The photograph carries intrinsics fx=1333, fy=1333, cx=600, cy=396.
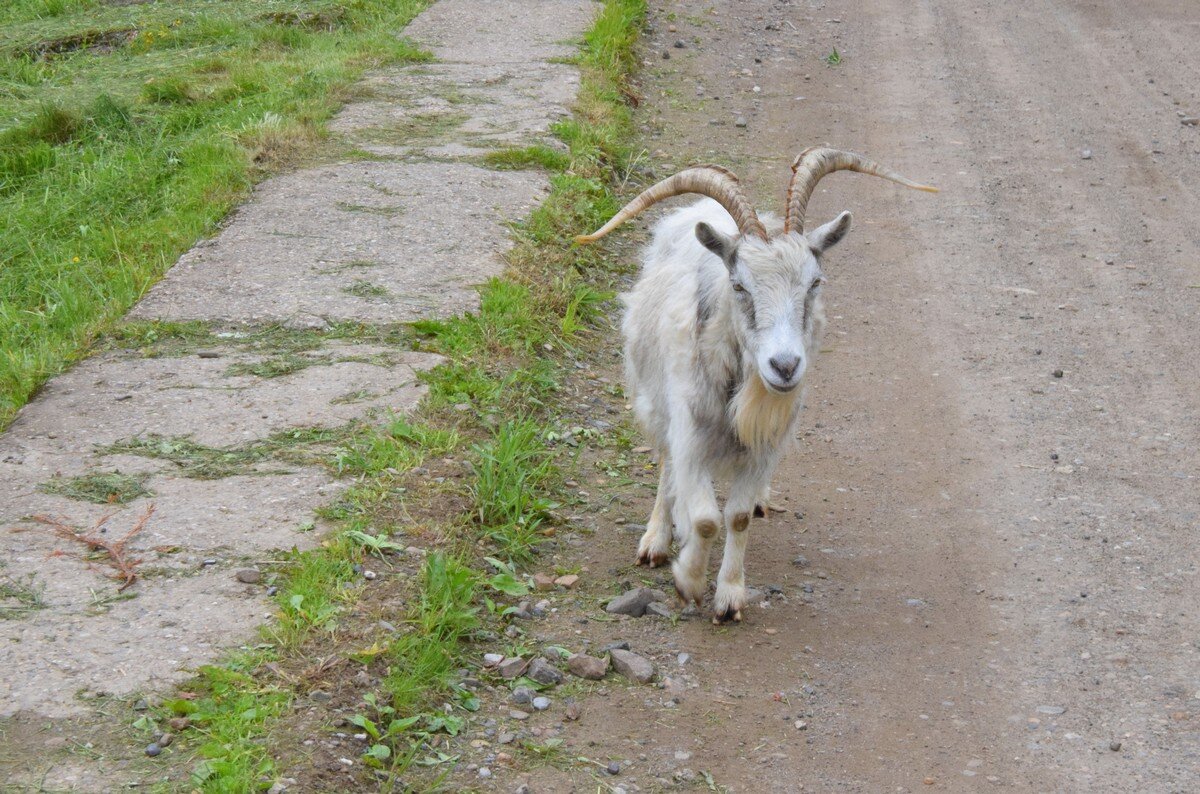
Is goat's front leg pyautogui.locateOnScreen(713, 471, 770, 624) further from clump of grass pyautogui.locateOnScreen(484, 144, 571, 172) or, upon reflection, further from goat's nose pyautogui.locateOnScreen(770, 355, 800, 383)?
clump of grass pyautogui.locateOnScreen(484, 144, 571, 172)

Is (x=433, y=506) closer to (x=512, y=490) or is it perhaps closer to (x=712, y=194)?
(x=512, y=490)

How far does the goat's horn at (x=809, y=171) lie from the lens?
519 centimetres

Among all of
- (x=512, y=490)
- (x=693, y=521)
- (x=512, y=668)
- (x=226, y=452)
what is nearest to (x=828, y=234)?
(x=693, y=521)

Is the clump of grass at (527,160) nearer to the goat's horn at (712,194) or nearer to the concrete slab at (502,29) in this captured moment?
the concrete slab at (502,29)

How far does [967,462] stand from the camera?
6.45 metres

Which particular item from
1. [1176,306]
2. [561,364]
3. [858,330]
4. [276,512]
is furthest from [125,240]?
[1176,306]

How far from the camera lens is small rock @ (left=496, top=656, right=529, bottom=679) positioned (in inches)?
187

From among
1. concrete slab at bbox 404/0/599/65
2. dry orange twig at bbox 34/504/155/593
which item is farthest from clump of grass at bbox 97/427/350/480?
concrete slab at bbox 404/0/599/65

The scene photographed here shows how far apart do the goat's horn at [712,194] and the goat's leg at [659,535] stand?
108 cm

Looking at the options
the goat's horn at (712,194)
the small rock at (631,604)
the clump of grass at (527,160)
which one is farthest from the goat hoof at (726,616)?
the clump of grass at (527,160)

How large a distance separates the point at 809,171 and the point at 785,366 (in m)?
0.99

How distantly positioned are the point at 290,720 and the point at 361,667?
0.40 m

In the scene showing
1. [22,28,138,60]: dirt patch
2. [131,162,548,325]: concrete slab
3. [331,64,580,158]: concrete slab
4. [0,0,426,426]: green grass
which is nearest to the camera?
[131,162,548,325]: concrete slab

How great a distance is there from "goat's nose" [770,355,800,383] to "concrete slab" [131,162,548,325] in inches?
107
